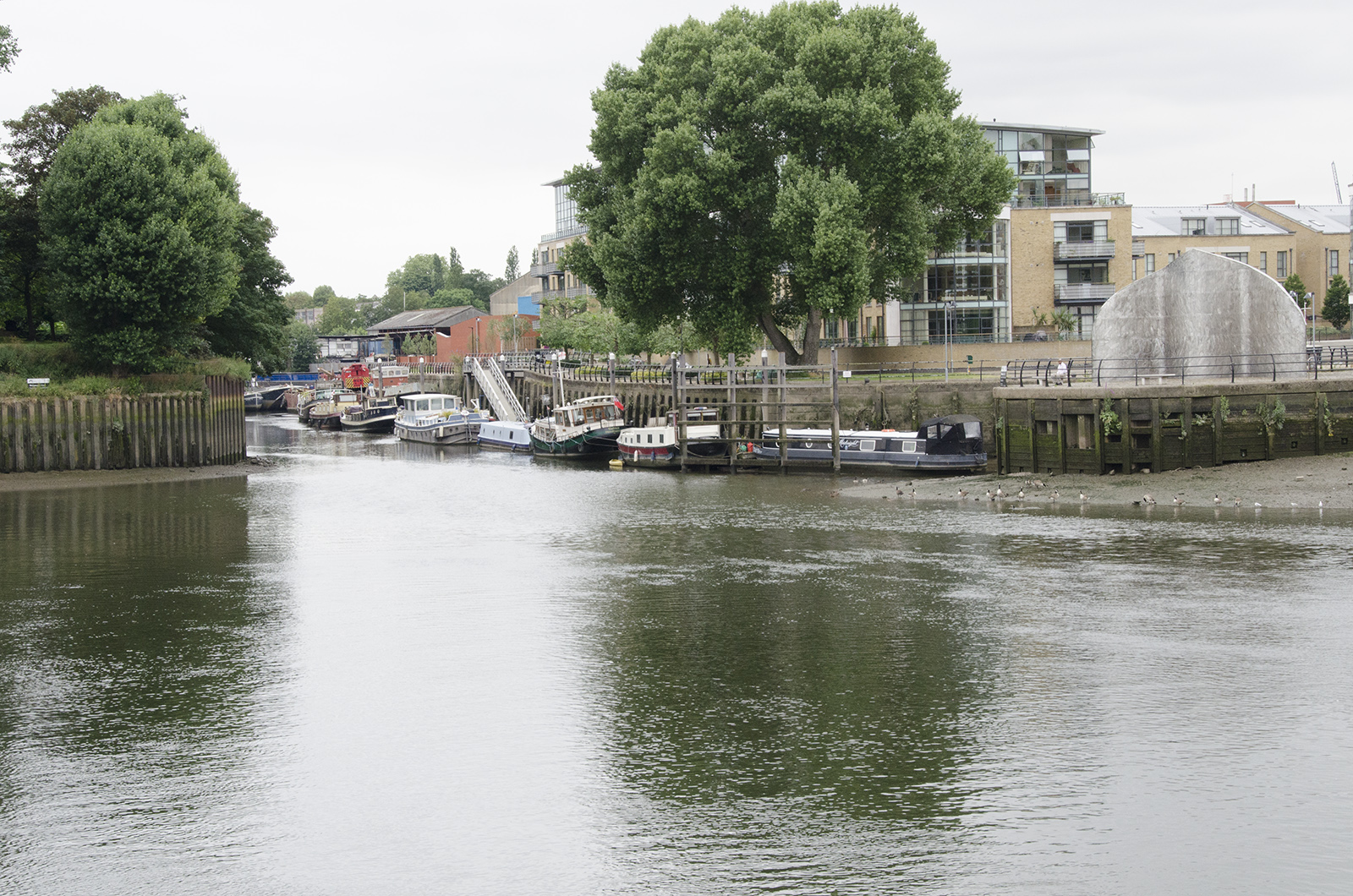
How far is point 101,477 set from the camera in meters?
50.2

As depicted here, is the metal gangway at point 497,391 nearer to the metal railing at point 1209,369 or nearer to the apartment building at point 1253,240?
the metal railing at point 1209,369

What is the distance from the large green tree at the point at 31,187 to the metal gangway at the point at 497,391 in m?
27.2

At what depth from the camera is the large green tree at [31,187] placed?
5612 cm

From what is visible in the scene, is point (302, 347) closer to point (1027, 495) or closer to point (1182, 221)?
point (1182, 221)

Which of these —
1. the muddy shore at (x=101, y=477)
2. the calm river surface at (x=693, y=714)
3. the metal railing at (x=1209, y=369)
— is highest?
the metal railing at (x=1209, y=369)

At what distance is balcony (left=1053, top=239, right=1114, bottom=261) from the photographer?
7794 cm

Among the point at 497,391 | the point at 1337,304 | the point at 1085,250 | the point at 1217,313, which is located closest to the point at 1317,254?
the point at 1337,304

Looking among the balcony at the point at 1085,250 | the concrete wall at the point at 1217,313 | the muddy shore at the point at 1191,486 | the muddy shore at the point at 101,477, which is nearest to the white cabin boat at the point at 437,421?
the muddy shore at the point at 101,477

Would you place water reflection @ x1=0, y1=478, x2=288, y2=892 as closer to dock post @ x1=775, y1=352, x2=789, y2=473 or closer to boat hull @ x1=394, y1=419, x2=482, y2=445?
dock post @ x1=775, y1=352, x2=789, y2=473

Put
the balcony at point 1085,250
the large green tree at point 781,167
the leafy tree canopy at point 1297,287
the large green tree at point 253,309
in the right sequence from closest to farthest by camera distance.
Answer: the large green tree at point 781,167 < the large green tree at point 253,309 < the balcony at point 1085,250 < the leafy tree canopy at point 1297,287

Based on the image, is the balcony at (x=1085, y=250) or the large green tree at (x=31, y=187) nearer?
the large green tree at (x=31, y=187)

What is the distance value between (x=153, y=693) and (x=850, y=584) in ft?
45.7

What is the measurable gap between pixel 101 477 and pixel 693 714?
3998 centimetres

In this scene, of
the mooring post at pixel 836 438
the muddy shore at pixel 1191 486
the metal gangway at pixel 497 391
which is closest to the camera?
the muddy shore at pixel 1191 486
